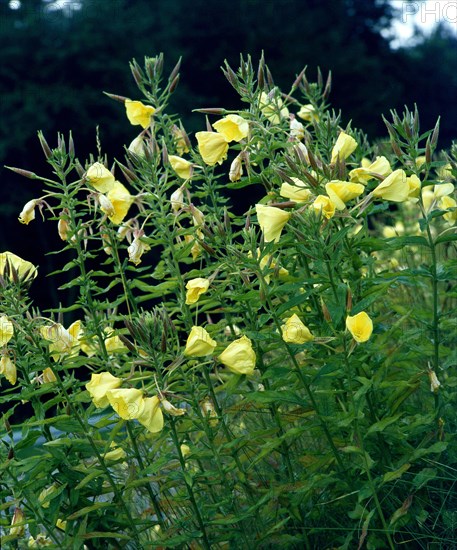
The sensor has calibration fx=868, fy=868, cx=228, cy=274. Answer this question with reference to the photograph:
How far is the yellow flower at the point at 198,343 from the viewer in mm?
2172

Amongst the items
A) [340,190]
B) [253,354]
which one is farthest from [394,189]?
[253,354]

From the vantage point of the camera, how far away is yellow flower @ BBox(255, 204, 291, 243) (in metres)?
2.18

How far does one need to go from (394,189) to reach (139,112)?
2.79 feet

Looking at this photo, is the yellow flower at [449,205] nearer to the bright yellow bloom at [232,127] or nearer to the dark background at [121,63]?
the bright yellow bloom at [232,127]

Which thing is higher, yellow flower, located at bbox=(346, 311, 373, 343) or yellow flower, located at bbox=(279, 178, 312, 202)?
yellow flower, located at bbox=(279, 178, 312, 202)

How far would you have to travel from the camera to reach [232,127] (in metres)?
2.38

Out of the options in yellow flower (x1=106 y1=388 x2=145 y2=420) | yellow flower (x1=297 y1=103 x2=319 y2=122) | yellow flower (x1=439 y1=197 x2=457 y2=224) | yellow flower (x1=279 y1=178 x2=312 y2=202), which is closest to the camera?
yellow flower (x1=106 y1=388 x2=145 y2=420)

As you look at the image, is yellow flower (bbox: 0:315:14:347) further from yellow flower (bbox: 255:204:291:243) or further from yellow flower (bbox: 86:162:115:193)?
yellow flower (bbox: 255:204:291:243)

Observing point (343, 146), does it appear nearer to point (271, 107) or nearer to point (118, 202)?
point (271, 107)

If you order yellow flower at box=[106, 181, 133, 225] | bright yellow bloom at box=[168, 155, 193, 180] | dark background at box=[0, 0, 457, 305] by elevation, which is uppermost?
bright yellow bloom at box=[168, 155, 193, 180]

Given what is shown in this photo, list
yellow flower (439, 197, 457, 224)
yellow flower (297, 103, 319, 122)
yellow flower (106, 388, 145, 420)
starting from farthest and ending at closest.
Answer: yellow flower (297, 103, 319, 122), yellow flower (439, 197, 457, 224), yellow flower (106, 388, 145, 420)

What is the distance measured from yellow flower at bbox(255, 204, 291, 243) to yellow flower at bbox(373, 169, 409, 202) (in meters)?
0.27

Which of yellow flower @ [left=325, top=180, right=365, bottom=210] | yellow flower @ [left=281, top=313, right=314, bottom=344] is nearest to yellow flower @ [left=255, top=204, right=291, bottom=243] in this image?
yellow flower @ [left=325, top=180, right=365, bottom=210]

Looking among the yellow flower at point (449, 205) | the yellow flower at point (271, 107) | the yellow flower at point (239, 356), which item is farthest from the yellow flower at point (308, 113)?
the yellow flower at point (239, 356)
